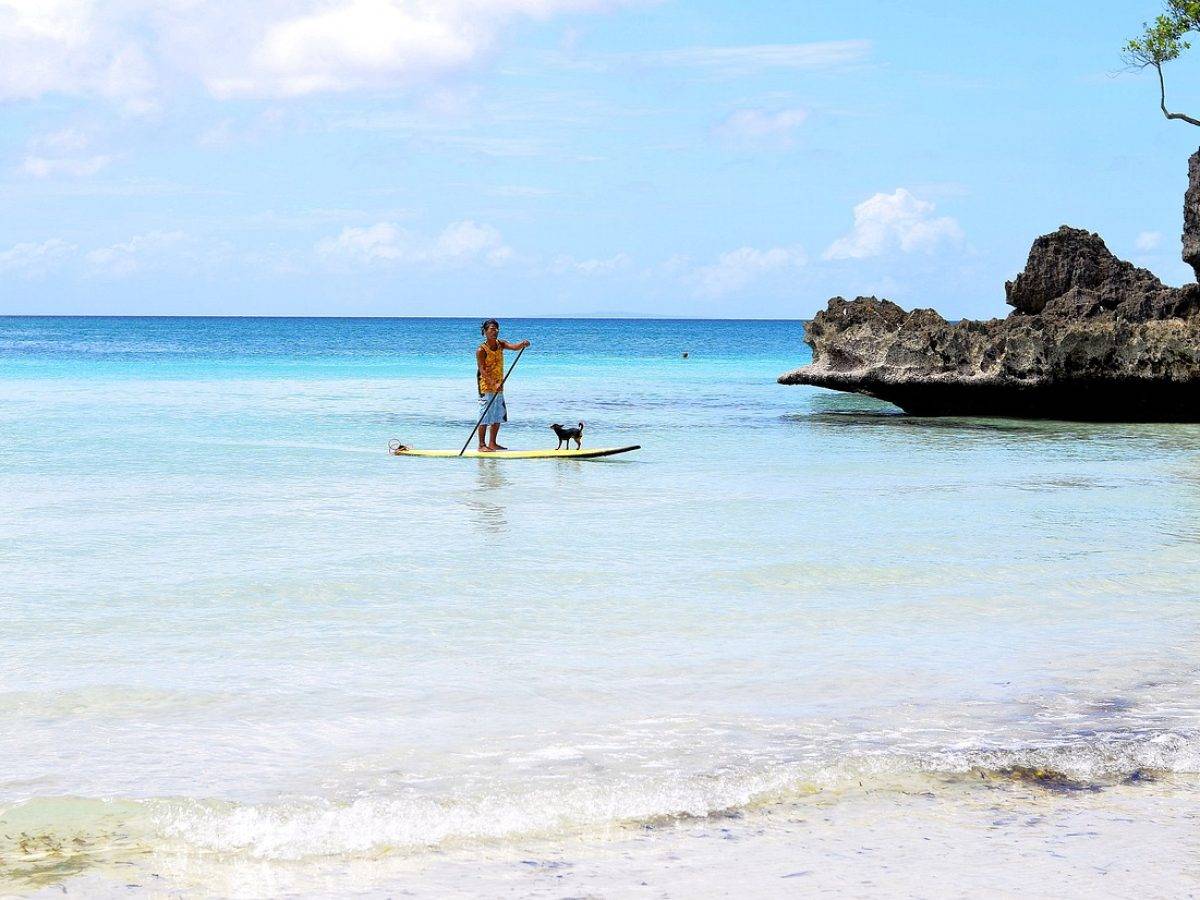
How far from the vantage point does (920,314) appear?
977 inches

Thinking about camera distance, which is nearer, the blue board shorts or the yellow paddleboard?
the yellow paddleboard

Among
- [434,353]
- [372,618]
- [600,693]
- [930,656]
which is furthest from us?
[434,353]

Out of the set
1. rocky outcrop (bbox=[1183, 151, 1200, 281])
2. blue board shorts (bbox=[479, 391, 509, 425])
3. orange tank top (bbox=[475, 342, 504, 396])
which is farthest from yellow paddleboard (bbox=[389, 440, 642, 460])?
rocky outcrop (bbox=[1183, 151, 1200, 281])

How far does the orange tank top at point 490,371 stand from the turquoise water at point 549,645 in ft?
3.78

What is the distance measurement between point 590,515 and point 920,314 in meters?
14.7

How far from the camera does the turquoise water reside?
4652 mm

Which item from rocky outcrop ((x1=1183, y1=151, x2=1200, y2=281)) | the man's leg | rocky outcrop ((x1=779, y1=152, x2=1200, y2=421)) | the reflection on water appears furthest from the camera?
rocky outcrop ((x1=1183, y1=151, x2=1200, y2=281))

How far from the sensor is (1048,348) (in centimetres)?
2202

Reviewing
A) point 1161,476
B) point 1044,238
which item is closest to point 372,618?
point 1161,476

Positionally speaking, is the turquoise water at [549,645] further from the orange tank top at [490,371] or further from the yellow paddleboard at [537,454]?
the orange tank top at [490,371]

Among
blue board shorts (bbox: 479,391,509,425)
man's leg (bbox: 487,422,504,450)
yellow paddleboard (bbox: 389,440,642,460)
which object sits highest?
blue board shorts (bbox: 479,391,509,425)

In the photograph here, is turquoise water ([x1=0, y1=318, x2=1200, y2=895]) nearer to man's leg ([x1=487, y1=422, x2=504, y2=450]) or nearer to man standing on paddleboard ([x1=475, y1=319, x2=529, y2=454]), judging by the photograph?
man's leg ([x1=487, y1=422, x2=504, y2=450])

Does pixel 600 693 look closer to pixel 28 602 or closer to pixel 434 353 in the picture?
pixel 28 602

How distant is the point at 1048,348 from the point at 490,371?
10381 mm
